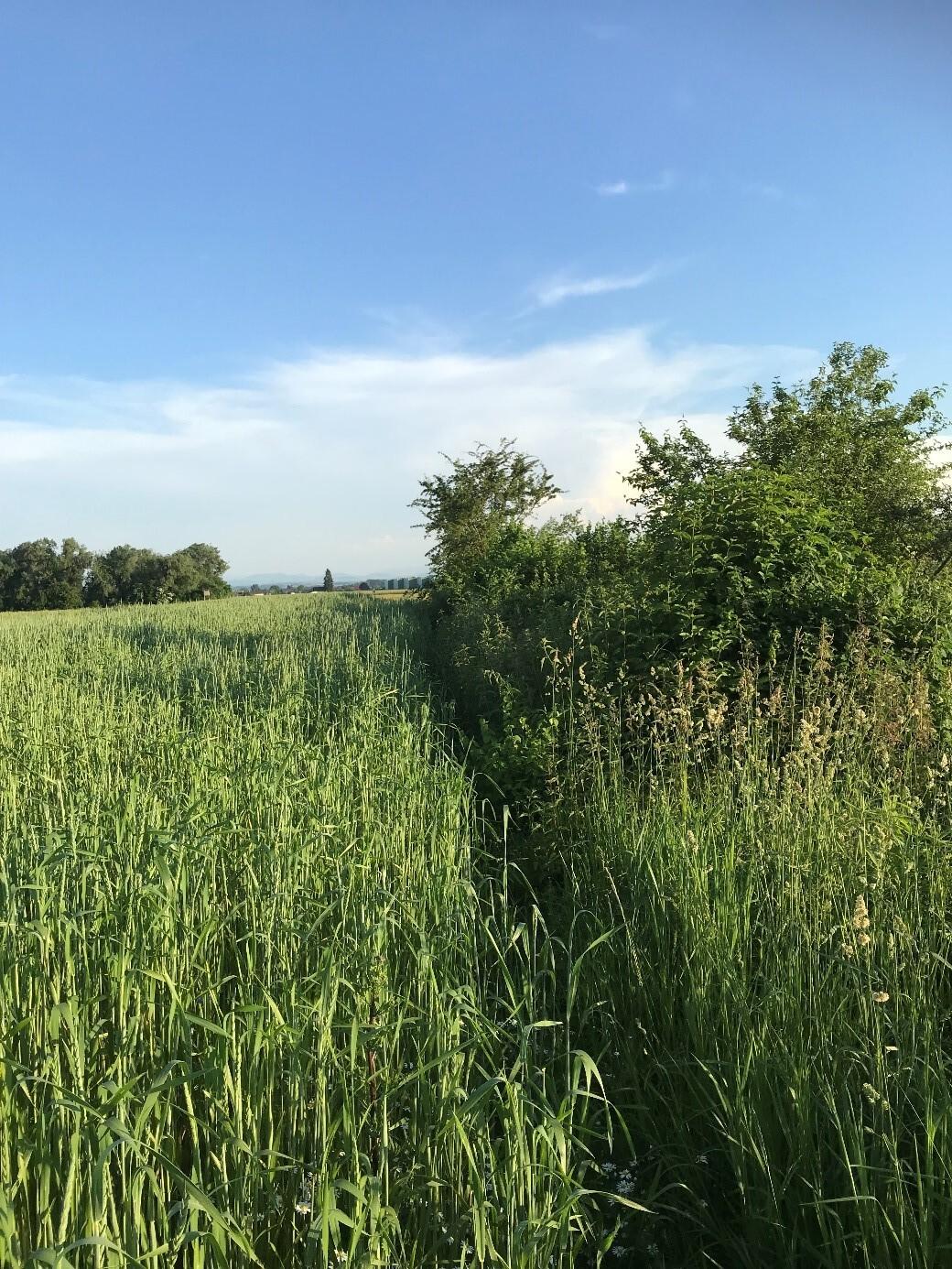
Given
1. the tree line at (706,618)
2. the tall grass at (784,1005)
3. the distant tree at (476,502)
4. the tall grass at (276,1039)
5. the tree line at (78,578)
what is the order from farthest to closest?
the tree line at (78,578)
the distant tree at (476,502)
the tree line at (706,618)
the tall grass at (784,1005)
the tall grass at (276,1039)

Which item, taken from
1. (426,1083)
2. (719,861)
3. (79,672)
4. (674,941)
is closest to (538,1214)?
(426,1083)

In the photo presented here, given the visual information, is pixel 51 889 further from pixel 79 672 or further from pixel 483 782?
pixel 79 672

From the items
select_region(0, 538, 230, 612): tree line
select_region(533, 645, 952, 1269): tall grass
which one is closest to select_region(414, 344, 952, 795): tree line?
select_region(533, 645, 952, 1269): tall grass

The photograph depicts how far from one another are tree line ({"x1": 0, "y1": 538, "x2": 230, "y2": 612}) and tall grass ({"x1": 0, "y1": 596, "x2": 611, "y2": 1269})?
70260 mm

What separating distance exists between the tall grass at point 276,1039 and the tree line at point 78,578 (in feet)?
231

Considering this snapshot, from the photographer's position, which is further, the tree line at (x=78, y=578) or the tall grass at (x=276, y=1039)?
the tree line at (x=78, y=578)

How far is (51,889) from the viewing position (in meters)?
2.86

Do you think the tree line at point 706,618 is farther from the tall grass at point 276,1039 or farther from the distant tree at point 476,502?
the distant tree at point 476,502

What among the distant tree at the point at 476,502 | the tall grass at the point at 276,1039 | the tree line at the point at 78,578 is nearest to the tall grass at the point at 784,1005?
the tall grass at the point at 276,1039

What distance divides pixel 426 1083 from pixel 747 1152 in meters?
0.93

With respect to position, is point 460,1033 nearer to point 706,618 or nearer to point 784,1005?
point 784,1005

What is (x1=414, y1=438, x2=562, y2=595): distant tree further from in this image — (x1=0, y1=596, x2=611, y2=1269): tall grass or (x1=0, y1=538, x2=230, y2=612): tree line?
(x1=0, y1=538, x2=230, y2=612): tree line

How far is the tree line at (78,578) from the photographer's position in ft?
237

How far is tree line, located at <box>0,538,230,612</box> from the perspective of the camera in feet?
237
